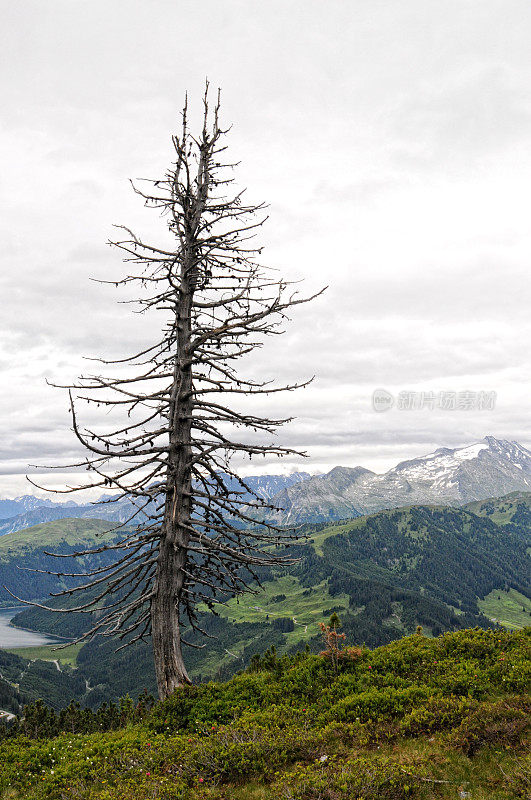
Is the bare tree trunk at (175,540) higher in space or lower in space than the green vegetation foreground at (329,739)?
higher

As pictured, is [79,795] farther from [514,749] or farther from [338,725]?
[514,749]

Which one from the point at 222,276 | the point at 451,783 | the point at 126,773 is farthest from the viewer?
the point at 222,276

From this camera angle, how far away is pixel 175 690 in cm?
1177

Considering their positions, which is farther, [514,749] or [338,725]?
[338,725]

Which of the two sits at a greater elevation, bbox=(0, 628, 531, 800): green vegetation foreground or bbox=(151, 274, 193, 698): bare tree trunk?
bbox=(151, 274, 193, 698): bare tree trunk

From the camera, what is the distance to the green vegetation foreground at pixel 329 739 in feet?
26.8

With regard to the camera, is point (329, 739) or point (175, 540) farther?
point (175, 540)

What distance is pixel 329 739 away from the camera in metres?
9.91

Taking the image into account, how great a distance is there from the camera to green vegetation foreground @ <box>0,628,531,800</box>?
8.16 m

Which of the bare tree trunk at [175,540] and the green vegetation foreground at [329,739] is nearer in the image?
the green vegetation foreground at [329,739]

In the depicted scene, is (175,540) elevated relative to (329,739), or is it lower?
elevated

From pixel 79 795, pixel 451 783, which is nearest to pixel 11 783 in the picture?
pixel 79 795

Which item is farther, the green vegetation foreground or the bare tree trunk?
the bare tree trunk

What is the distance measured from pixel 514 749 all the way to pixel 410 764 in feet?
7.05
